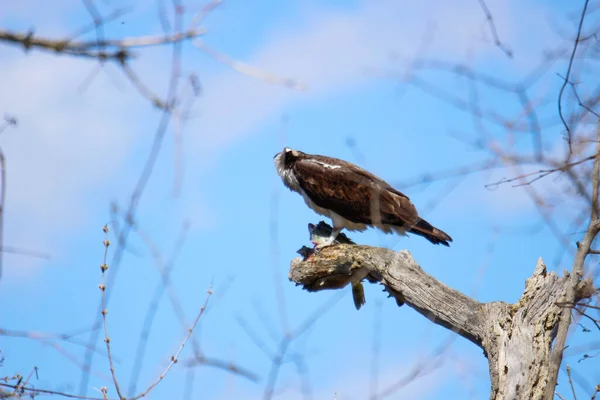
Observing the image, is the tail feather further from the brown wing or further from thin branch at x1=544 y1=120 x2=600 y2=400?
thin branch at x1=544 y1=120 x2=600 y2=400

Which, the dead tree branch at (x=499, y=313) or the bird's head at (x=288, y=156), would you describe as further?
the bird's head at (x=288, y=156)

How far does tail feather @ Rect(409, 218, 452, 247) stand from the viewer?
7477mm

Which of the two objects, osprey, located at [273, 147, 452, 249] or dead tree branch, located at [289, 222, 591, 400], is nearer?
dead tree branch, located at [289, 222, 591, 400]

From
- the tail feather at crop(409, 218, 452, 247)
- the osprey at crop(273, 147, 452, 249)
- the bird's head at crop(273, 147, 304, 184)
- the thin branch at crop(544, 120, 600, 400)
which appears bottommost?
→ the thin branch at crop(544, 120, 600, 400)

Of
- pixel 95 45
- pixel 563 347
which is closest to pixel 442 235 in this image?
pixel 563 347

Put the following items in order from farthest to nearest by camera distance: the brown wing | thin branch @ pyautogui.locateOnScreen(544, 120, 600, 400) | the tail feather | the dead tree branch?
the brown wing → the tail feather → the dead tree branch → thin branch @ pyautogui.locateOnScreen(544, 120, 600, 400)

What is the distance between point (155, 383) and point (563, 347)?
305 centimetres

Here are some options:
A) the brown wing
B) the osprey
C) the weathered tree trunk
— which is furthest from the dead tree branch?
the brown wing

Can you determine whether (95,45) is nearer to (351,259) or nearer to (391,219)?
(351,259)

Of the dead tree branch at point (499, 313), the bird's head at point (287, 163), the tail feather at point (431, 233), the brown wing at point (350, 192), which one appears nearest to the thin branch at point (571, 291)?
the dead tree branch at point (499, 313)

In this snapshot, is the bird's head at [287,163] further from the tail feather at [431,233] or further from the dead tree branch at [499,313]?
the dead tree branch at [499,313]

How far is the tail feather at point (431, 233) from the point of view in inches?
294

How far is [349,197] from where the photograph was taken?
8.10m

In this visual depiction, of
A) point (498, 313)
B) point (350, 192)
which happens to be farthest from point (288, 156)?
point (498, 313)
